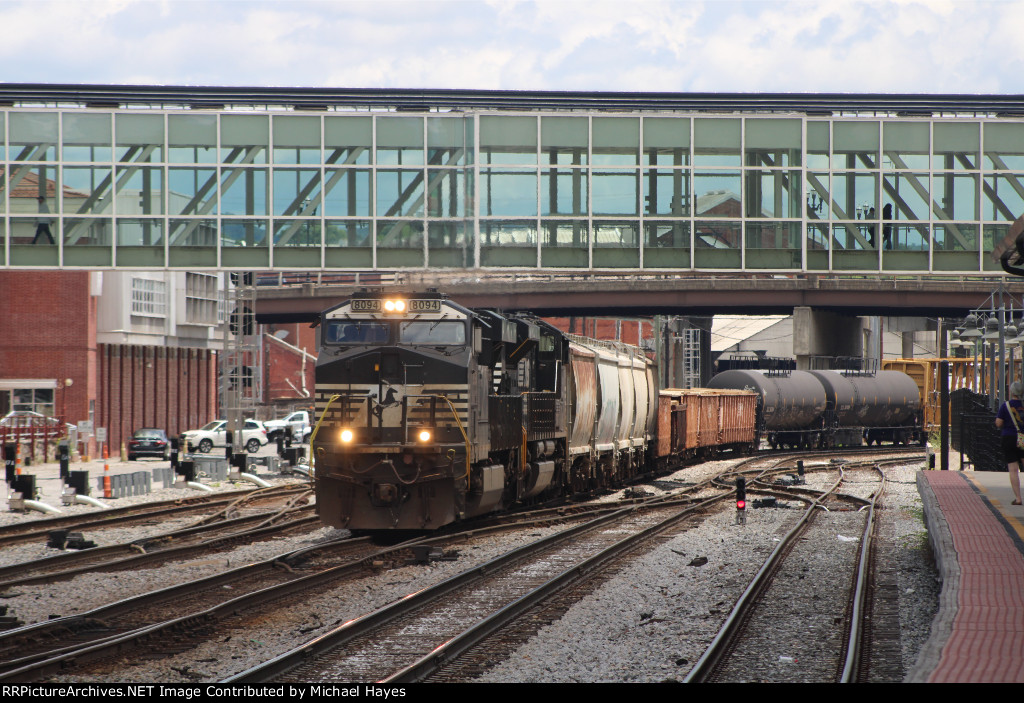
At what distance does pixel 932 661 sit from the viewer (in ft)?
27.1

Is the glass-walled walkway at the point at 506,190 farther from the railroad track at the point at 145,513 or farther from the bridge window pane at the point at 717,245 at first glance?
the railroad track at the point at 145,513

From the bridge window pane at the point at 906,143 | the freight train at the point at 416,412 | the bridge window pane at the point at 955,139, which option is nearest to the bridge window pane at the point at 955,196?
the bridge window pane at the point at 955,139

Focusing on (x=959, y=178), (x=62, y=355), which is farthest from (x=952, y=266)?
(x=62, y=355)

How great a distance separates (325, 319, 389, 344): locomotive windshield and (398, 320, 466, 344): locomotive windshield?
294 millimetres

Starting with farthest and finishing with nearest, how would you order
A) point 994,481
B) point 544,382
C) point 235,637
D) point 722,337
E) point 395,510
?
point 722,337 → point 994,481 → point 544,382 → point 395,510 → point 235,637

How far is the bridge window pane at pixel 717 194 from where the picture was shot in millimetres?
35125

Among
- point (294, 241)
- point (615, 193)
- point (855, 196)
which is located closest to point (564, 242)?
point (615, 193)

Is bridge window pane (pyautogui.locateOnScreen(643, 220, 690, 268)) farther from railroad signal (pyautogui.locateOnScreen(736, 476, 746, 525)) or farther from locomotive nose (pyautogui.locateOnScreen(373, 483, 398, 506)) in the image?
locomotive nose (pyautogui.locateOnScreen(373, 483, 398, 506))

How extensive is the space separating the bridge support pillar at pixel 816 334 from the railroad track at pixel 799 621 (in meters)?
38.2

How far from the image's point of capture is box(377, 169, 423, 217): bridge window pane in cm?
3456

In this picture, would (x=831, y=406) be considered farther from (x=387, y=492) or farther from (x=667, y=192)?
(x=387, y=492)

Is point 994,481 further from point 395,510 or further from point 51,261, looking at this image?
point 51,261

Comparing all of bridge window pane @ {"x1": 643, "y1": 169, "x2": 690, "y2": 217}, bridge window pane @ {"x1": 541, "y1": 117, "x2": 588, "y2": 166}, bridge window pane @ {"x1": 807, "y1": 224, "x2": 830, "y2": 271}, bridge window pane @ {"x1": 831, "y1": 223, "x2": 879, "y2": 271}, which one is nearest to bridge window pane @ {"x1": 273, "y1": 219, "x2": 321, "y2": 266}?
bridge window pane @ {"x1": 541, "y1": 117, "x2": 588, "y2": 166}
